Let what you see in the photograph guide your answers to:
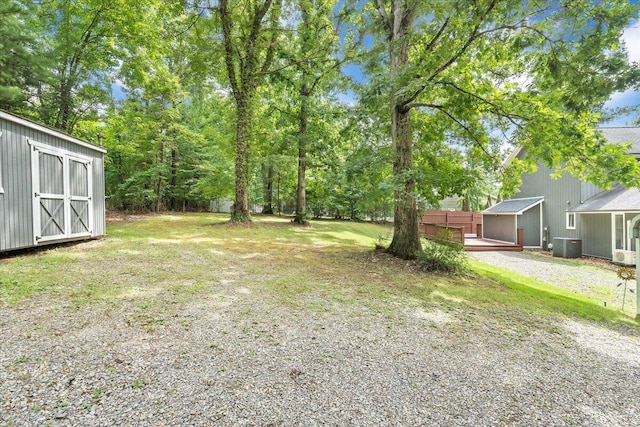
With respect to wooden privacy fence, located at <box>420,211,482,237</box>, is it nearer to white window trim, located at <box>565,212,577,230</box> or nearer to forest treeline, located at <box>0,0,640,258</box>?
white window trim, located at <box>565,212,577,230</box>

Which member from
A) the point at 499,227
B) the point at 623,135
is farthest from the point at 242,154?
the point at 623,135

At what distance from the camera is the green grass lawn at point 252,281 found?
418 centimetres

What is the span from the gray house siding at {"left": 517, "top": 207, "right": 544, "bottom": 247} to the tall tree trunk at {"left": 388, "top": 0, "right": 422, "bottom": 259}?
11674 millimetres

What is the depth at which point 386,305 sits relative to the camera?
14.4ft

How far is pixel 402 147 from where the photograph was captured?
7.39 m

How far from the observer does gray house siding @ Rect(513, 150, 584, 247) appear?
13906mm

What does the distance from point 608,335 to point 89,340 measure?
20.6 ft

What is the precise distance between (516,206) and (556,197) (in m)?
1.82

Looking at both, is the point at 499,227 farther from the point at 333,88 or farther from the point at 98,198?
the point at 98,198

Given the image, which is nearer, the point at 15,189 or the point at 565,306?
the point at 565,306

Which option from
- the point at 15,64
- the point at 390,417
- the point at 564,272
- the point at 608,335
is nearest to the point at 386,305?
the point at 390,417

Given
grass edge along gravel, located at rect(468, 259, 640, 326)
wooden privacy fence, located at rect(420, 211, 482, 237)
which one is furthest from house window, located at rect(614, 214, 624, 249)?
wooden privacy fence, located at rect(420, 211, 482, 237)

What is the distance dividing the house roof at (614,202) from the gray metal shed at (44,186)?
17302 mm

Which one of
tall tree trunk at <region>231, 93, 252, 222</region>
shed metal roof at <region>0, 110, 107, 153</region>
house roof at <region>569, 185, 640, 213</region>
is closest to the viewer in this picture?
shed metal roof at <region>0, 110, 107, 153</region>
